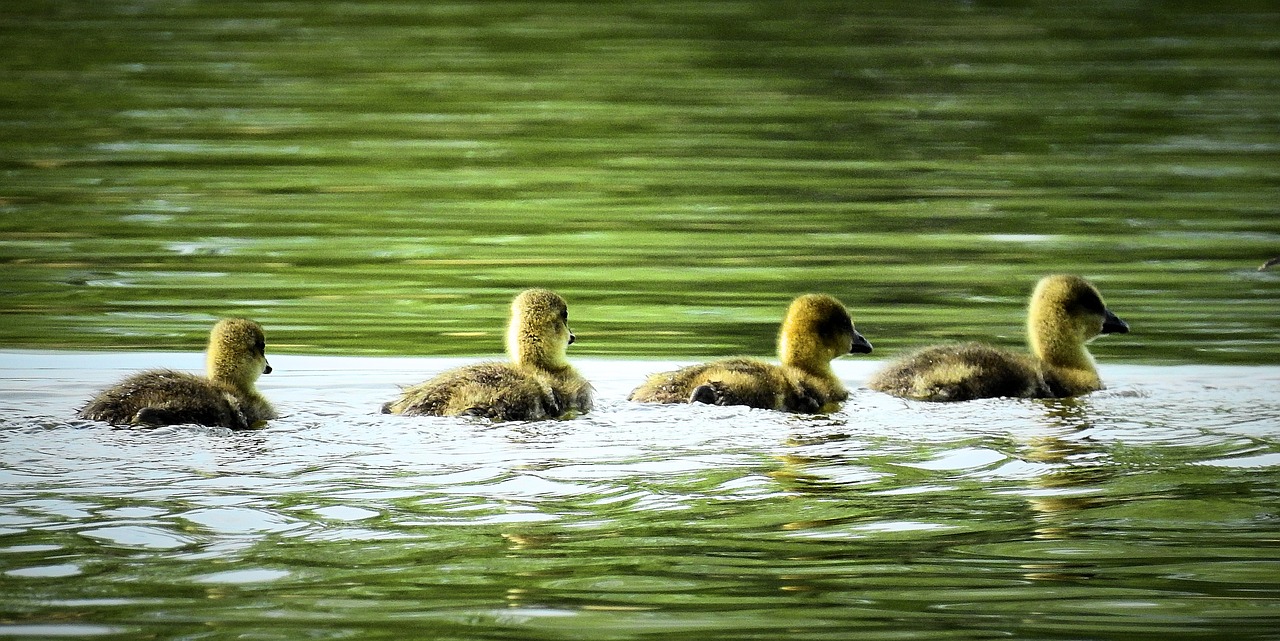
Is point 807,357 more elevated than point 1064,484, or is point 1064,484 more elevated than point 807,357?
point 807,357

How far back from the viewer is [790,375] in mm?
8820

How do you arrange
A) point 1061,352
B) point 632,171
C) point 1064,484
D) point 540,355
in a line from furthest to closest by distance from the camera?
point 632,171 < point 1061,352 < point 540,355 < point 1064,484

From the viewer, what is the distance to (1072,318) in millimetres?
9617

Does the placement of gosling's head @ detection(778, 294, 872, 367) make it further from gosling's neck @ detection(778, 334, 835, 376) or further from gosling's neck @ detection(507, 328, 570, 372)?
gosling's neck @ detection(507, 328, 570, 372)

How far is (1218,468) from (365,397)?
11.1 ft

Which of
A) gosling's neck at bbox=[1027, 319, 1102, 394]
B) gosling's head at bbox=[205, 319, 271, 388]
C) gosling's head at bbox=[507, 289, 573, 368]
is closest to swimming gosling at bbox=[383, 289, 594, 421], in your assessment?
gosling's head at bbox=[507, 289, 573, 368]

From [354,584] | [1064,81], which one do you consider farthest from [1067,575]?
[1064,81]

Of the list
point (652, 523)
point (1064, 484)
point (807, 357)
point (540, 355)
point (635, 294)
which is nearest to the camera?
point (652, 523)

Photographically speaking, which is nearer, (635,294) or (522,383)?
(522,383)

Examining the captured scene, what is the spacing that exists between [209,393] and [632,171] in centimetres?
647

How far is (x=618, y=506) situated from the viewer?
668cm

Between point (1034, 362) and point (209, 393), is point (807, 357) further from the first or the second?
point (209, 393)

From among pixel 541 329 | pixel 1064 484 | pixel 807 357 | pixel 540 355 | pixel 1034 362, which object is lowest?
pixel 1064 484

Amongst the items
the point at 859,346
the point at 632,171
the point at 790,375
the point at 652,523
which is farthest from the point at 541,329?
the point at 632,171
